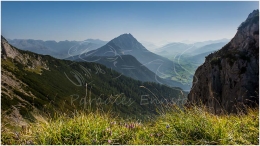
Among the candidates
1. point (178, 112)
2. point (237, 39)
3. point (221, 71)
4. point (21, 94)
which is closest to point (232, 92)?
point (221, 71)

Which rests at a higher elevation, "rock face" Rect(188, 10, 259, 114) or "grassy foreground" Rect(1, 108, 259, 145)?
"grassy foreground" Rect(1, 108, 259, 145)

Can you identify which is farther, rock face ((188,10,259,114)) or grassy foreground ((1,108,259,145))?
rock face ((188,10,259,114))

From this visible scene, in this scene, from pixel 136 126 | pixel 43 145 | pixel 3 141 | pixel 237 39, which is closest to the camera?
pixel 43 145

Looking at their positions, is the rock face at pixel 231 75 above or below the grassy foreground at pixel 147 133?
below

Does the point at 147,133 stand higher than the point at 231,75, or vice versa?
the point at 147,133

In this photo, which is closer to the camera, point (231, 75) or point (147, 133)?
point (147, 133)

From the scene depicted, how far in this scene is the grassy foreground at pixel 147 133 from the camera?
15.2 ft

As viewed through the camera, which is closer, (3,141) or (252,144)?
(252,144)

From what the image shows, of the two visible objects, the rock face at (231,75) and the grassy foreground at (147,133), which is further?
the rock face at (231,75)

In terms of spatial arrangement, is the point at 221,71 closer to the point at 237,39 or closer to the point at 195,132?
the point at 237,39

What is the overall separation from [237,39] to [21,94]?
138 metres

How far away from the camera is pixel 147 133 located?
5.20 m

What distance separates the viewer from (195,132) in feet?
16.0

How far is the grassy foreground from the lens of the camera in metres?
4.62
